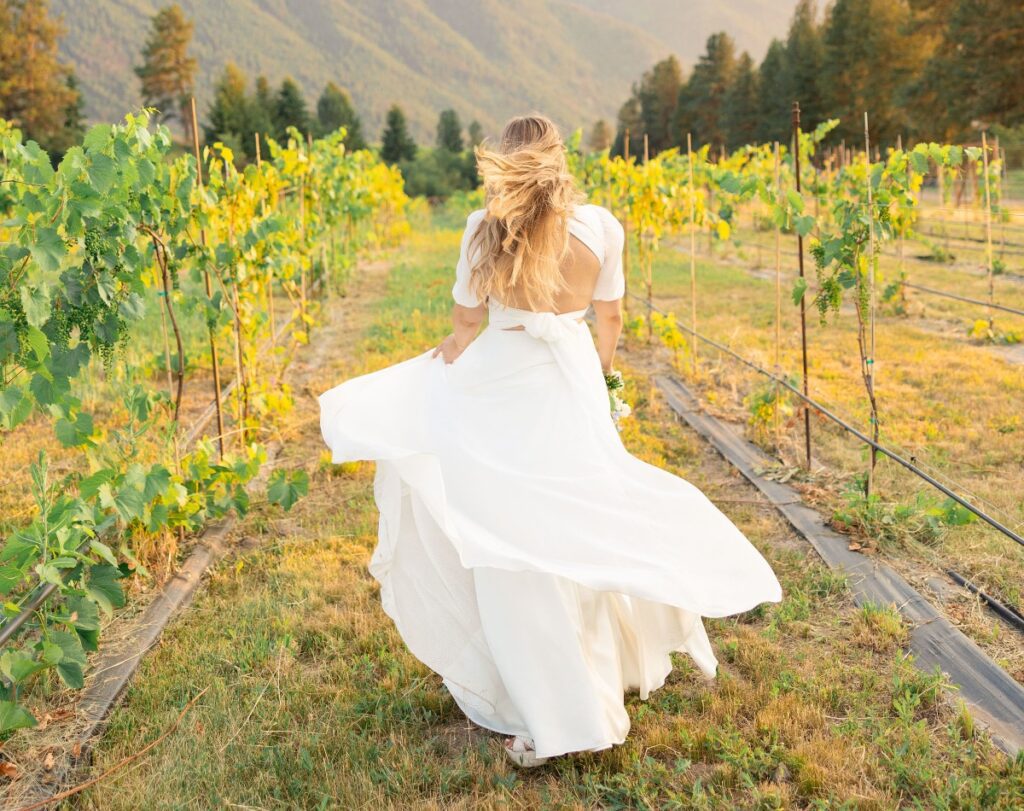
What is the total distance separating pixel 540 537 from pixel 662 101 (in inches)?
2345

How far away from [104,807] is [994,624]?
9.26 feet

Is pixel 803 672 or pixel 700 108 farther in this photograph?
pixel 700 108

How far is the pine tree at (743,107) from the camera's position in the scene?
43031mm

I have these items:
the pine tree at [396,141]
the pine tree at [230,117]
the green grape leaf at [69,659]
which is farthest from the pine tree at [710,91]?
the green grape leaf at [69,659]

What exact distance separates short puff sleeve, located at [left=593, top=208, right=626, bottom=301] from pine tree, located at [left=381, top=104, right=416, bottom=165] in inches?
1545

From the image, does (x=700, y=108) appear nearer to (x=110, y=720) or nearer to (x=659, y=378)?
(x=659, y=378)

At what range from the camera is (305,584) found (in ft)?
11.4

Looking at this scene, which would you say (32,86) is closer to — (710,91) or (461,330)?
(710,91)

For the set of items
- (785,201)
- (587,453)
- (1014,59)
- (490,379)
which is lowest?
(587,453)

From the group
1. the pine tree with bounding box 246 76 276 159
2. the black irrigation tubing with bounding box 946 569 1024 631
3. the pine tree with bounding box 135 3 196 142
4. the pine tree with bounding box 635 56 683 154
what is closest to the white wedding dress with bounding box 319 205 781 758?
the black irrigation tubing with bounding box 946 569 1024 631

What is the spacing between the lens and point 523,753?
2369mm

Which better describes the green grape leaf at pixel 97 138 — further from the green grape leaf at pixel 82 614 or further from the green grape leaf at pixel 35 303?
the green grape leaf at pixel 82 614

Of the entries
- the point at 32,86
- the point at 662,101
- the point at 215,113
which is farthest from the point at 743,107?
the point at 32,86

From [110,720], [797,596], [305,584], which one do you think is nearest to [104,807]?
[110,720]
